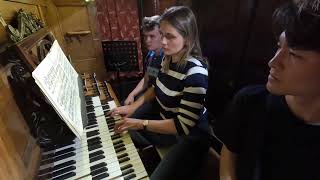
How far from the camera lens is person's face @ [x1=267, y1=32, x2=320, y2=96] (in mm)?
682

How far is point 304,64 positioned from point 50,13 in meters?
2.43

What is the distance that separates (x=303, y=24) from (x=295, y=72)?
0.17 metres

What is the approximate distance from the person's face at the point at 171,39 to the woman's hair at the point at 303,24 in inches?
30.4

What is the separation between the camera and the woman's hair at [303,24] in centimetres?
63

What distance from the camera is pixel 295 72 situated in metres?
0.71

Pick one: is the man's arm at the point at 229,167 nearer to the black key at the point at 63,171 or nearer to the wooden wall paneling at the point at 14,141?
the black key at the point at 63,171

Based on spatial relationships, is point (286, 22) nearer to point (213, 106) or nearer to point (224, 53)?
point (224, 53)

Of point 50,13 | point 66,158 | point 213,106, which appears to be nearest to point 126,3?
point 50,13

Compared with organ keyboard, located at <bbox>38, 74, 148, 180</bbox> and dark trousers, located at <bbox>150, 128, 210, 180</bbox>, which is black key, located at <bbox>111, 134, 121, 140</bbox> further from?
dark trousers, located at <bbox>150, 128, 210, 180</bbox>

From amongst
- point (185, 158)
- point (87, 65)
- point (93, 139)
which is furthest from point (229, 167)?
point (87, 65)

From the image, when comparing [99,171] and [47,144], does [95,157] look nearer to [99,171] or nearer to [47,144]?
[99,171]

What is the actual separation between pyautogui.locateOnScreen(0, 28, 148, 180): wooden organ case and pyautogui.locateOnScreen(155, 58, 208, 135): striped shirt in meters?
0.41

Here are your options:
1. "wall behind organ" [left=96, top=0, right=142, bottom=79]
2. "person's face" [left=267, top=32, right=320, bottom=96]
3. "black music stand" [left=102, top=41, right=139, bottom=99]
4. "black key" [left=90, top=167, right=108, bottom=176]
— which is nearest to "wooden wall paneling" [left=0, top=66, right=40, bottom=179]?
"black key" [left=90, top=167, right=108, bottom=176]

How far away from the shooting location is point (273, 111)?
87 cm
